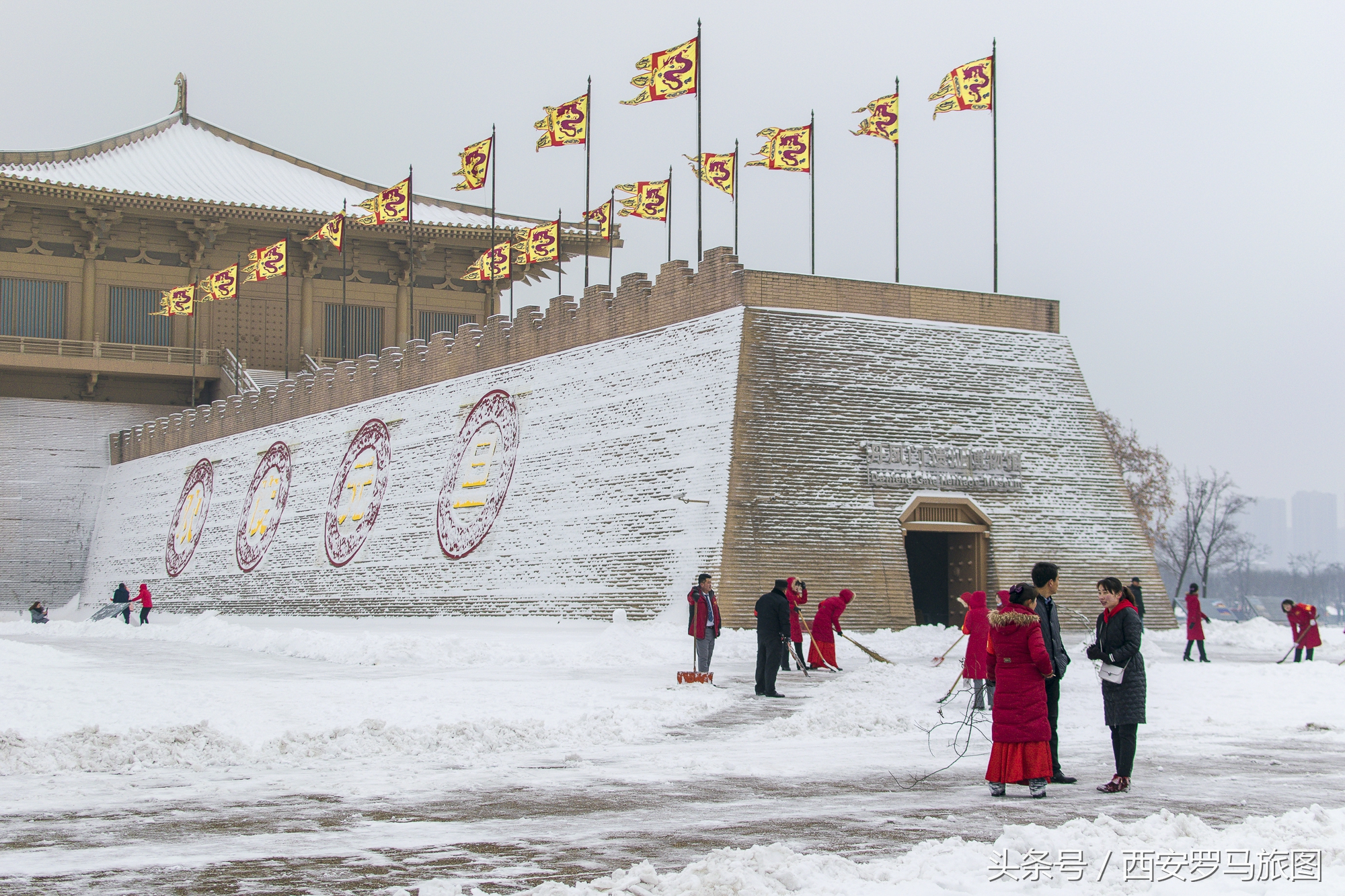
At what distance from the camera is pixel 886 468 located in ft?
78.1

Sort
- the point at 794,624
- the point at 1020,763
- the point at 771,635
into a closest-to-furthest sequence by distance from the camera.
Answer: the point at 1020,763
the point at 771,635
the point at 794,624

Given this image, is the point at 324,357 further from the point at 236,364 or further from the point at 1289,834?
the point at 1289,834

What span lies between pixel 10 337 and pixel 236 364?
6374mm

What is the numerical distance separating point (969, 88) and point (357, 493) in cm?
1587

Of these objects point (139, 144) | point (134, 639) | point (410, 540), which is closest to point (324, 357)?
point (139, 144)

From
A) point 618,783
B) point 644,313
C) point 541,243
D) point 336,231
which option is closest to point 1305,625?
point 644,313

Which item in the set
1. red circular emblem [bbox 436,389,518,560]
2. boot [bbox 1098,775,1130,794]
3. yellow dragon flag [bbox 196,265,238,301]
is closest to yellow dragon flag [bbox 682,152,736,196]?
red circular emblem [bbox 436,389,518,560]

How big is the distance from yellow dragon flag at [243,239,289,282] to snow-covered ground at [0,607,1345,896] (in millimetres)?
22513

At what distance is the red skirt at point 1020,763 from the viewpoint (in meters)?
9.06

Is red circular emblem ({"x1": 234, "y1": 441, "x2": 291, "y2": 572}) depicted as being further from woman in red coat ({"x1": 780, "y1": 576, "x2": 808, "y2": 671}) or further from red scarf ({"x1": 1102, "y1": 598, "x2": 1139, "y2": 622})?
red scarf ({"x1": 1102, "y1": 598, "x2": 1139, "y2": 622})

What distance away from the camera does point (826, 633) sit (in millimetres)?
18219

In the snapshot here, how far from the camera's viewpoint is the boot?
9242 millimetres

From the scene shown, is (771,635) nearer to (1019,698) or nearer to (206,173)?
(1019,698)

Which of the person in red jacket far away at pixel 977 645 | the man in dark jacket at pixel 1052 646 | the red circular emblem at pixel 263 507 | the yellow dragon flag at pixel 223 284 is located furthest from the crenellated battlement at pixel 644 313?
the man in dark jacket at pixel 1052 646
